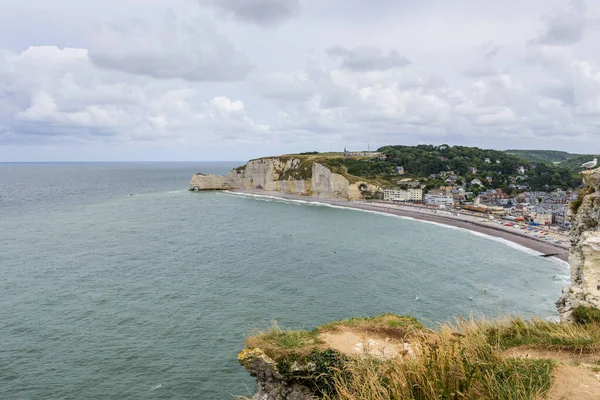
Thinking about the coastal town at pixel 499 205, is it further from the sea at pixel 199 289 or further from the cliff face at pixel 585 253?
the cliff face at pixel 585 253

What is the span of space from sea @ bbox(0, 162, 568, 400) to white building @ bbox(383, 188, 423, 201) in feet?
117

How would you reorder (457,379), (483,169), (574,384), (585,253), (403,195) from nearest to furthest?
(457,379), (574,384), (585,253), (403,195), (483,169)

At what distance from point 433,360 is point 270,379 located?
213 inches

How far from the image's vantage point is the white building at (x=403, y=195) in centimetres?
10250

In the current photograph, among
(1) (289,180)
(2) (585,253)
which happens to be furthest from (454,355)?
(1) (289,180)

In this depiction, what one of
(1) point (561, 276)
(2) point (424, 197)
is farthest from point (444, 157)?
(1) point (561, 276)

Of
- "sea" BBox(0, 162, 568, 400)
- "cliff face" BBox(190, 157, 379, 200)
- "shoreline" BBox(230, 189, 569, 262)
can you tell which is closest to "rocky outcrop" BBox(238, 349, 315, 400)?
"sea" BBox(0, 162, 568, 400)

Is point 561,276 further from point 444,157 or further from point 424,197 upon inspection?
point 444,157

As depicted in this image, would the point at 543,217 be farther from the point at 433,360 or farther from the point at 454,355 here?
the point at 433,360

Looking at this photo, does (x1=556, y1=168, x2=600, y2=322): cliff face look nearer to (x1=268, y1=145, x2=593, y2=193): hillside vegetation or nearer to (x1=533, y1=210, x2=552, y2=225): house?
(x1=533, y1=210, x2=552, y2=225): house

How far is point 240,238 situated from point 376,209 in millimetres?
43885

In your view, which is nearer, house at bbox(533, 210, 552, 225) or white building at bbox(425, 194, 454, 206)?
house at bbox(533, 210, 552, 225)

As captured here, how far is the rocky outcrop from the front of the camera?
9.79m

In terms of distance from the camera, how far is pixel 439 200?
325 ft
